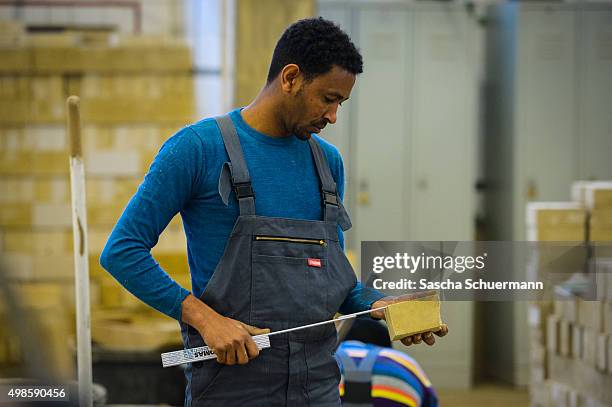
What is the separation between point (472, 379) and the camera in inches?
208

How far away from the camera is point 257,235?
1.33 m

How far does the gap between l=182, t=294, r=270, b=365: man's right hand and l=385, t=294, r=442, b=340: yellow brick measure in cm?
22

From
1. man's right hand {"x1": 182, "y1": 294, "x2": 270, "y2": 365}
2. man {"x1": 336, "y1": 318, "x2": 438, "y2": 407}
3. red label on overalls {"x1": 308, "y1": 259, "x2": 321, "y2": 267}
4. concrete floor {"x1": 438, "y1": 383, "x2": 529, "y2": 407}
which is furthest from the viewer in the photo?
concrete floor {"x1": 438, "y1": 383, "x2": 529, "y2": 407}

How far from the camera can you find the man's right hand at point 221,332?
1270mm

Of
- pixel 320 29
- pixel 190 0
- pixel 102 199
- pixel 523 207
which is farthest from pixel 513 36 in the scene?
pixel 320 29

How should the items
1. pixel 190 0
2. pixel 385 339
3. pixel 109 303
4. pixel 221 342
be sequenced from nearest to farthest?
pixel 221 342
pixel 385 339
pixel 109 303
pixel 190 0

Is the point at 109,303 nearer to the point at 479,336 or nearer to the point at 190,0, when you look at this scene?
the point at 190,0

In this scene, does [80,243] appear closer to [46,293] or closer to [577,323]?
[46,293]

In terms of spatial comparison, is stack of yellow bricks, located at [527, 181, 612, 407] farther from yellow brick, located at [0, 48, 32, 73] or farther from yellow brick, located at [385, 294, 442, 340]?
yellow brick, located at [0, 48, 32, 73]

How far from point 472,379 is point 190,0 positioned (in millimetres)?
2967

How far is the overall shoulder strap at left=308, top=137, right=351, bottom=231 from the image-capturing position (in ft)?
4.64

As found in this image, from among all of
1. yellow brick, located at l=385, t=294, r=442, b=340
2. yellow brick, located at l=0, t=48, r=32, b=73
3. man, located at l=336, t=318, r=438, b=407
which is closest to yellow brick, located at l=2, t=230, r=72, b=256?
yellow brick, located at l=0, t=48, r=32, b=73

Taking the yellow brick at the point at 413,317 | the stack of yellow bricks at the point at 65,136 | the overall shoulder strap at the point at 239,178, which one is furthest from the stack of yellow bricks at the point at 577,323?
the overall shoulder strap at the point at 239,178

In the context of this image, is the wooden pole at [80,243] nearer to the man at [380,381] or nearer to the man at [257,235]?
the man at [257,235]
